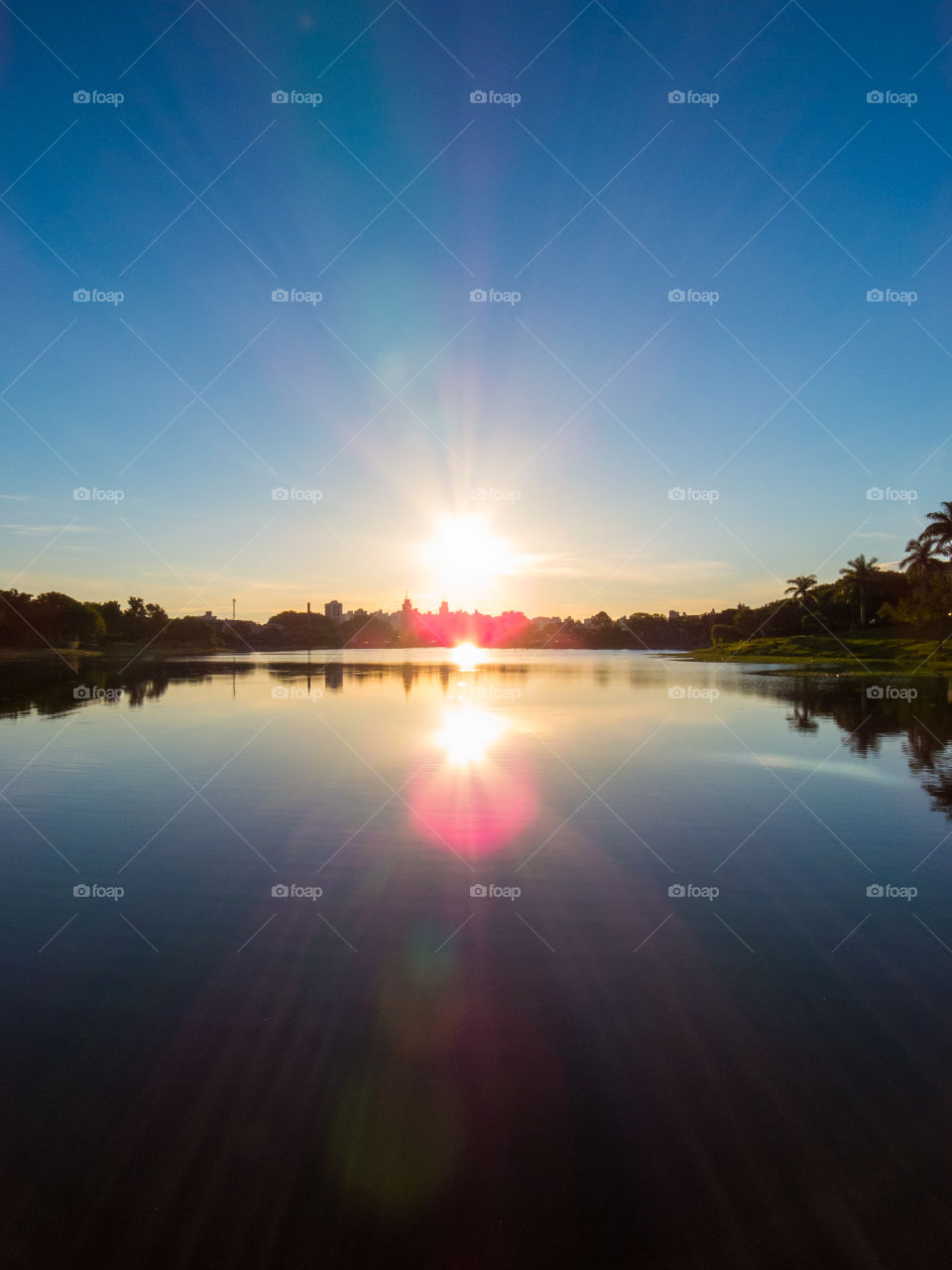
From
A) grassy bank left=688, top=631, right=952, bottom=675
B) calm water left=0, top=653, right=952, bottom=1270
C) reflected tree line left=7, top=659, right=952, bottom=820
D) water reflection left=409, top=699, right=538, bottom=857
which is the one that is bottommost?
calm water left=0, top=653, right=952, bottom=1270

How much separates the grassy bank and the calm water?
5947 centimetres

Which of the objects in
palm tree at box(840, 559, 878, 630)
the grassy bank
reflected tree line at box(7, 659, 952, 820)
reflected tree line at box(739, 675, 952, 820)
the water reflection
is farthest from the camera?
palm tree at box(840, 559, 878, 630)

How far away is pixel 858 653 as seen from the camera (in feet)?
283

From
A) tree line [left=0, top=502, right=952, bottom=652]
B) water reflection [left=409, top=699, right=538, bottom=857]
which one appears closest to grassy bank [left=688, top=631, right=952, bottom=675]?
tree line [left=0, top=502, right=952, bottom=652]

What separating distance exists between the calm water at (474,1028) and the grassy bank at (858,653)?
59.5 meters

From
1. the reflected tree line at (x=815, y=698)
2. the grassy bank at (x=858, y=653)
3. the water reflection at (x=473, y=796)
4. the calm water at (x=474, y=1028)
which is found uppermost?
the grassy bank at (x=858, y=653)

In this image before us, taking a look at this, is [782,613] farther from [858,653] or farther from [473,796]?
[473,796]

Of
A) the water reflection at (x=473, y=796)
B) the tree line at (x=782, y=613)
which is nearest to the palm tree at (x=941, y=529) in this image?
the tree line at (x=782, y=613)

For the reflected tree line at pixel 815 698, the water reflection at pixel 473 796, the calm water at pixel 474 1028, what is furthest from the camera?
the reflected tree line at pixel 815 698

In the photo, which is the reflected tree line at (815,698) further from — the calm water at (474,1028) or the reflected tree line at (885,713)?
the calm water at (474,1028)

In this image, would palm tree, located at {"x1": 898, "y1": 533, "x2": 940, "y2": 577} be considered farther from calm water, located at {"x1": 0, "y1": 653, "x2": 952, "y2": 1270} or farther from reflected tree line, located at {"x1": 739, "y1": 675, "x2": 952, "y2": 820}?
calm water, located at {"x1": 0, "y1": 653, "x2": 952, "y2": 1270}

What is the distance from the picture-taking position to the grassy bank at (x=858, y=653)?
68.9 m

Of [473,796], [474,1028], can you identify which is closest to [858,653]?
[473,796]

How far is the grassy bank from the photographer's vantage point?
6888cm
